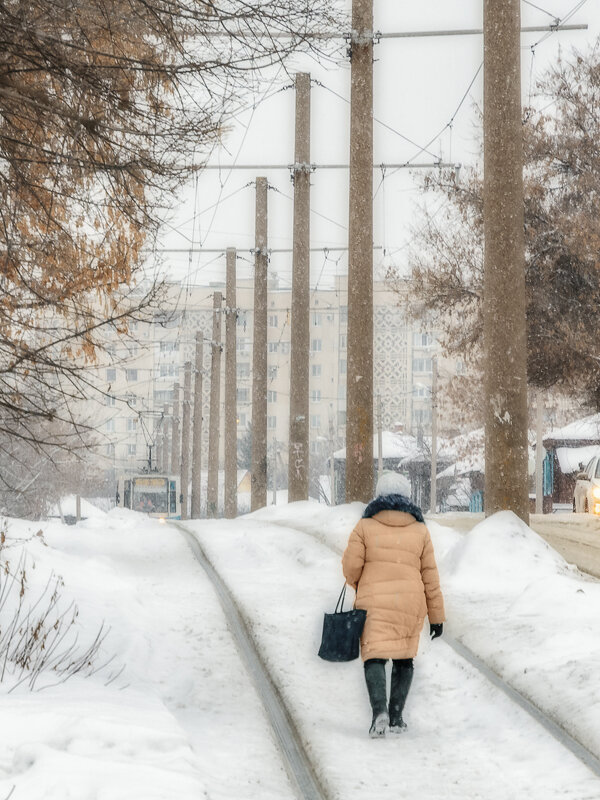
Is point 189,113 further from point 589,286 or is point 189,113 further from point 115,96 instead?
point 589,286

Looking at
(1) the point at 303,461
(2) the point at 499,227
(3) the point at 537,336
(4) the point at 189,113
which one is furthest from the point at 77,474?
(4) the point at 189,113

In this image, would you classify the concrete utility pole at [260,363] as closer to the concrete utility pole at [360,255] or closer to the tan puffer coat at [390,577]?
the concrete utility pole at [360,255]

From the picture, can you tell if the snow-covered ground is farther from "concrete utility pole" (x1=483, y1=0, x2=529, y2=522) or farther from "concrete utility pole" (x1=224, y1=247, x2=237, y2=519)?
"concrete utility pole" (x1=224, y1=247, x2=237, y2=519)

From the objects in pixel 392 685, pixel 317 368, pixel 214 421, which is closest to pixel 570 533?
pixel 392 685

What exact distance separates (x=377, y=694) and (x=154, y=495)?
4530 centimetres

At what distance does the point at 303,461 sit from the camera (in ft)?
A: 87.8

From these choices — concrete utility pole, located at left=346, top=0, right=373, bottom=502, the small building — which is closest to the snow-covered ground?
concrete utility pole, located at left=346, top=0, right=373, bottom=502

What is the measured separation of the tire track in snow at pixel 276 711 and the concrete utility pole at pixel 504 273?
3607mm

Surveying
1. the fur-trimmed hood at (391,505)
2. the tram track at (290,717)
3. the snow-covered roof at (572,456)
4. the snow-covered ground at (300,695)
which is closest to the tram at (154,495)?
the snow-covered roof at (572,456)

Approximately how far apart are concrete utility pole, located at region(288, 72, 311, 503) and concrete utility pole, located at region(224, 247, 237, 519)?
12.6 metres

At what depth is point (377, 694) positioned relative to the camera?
23.3ft

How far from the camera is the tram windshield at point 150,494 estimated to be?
51438 mm

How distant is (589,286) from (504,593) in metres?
12.5

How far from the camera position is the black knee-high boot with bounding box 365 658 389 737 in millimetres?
6984
